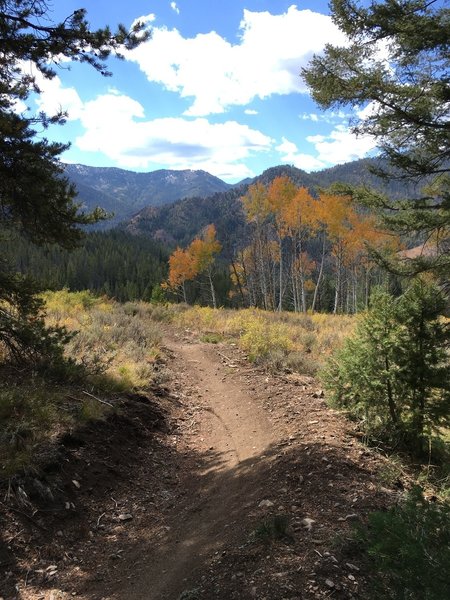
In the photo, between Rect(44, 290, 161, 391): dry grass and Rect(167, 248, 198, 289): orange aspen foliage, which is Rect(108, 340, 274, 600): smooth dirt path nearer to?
Rect(44, 290, 161, 391): dry grass

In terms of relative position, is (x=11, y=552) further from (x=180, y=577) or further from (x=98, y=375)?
(x=98, y=375)

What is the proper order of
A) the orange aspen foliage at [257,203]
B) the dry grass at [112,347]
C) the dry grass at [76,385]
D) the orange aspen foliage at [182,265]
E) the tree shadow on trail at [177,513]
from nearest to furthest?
the tree shadow on trail at [177,513] → the dry grass at [76,385] → the dry grass at [112,347] → the orange aspen foliage at [257,203] → the orange aspen foliage at [182,265]

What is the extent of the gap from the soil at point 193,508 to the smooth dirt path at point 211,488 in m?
0.02

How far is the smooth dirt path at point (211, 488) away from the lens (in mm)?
3592

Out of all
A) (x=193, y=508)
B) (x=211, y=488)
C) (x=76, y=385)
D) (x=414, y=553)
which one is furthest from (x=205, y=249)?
(x=414, y=553)

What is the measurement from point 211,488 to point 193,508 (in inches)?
18.2

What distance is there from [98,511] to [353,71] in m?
8.37

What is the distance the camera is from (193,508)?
481cm

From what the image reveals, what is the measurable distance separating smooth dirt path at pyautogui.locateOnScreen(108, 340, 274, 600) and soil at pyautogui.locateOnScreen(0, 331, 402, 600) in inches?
0.7

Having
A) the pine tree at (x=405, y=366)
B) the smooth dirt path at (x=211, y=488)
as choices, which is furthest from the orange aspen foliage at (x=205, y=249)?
the pine tree at (x=405, y=366)

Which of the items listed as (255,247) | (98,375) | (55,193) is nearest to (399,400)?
(98,375)

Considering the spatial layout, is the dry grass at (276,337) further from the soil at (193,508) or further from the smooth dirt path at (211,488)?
the soil at (193,508)

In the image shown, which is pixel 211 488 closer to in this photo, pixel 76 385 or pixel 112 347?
pixel 76 385

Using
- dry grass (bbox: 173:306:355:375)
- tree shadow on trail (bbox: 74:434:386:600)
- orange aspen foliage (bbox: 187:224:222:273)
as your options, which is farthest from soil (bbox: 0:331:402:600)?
orange aspen foliage (bbox: 187:224:222:273)
